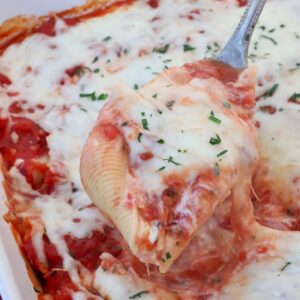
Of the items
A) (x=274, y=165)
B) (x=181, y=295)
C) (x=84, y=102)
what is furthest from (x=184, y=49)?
(x=181, y=295)

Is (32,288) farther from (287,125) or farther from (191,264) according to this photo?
(287,125)

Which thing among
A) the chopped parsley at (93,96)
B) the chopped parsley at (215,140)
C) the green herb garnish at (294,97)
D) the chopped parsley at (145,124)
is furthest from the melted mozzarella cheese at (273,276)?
the chopped parsley at (93,96)

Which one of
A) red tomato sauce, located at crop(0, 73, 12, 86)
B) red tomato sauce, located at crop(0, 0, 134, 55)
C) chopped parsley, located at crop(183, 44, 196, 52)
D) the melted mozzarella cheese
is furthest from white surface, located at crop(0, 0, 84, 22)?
the melted mozzarella cheese

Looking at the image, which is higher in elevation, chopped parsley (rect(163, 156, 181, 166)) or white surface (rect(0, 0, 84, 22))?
white surface (rect(0, 0, 84, 22))

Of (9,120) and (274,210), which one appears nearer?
(274,210)

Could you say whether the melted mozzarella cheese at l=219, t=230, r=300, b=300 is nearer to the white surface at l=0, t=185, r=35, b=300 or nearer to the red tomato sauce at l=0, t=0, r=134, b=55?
the white surface at l=0, t=185, r=35, b=300

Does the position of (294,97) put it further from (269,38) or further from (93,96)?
(93,96)

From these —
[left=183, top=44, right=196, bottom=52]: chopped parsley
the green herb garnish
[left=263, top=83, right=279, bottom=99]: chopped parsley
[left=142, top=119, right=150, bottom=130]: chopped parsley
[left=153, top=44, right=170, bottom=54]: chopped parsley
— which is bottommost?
the green herb garnish
